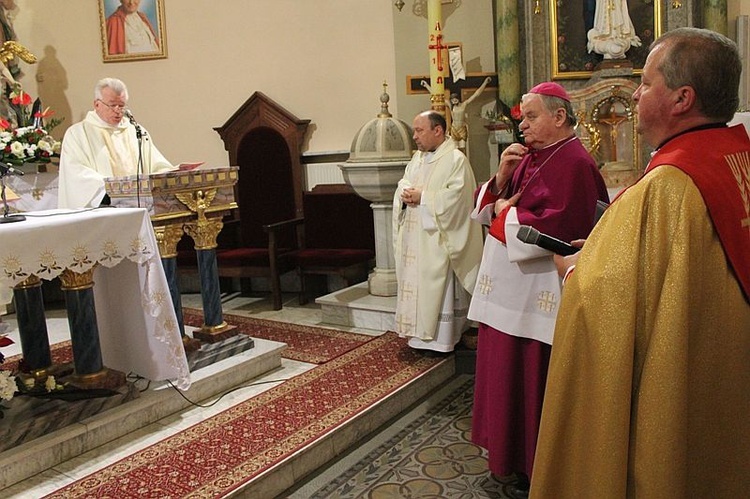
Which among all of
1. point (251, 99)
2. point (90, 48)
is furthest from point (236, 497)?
point (90, 48)

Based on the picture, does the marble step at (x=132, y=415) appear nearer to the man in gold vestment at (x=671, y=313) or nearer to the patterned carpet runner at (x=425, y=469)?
the patterned carpet runner at (x=425, y=469)

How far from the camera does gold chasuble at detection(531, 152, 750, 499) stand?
1450 millimetres

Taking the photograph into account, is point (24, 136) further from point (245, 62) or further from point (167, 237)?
point (245, 62)

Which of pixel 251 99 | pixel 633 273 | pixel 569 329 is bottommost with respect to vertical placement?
pixel 569 329

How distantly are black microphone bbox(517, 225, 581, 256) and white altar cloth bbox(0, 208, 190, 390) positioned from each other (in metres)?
2.07

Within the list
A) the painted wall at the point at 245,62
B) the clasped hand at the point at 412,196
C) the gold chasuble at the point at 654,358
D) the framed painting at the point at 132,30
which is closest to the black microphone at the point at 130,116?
the clasped hand at the point at 412,196

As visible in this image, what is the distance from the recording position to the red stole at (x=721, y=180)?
4.80 feet

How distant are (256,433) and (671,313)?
2375 millimetres

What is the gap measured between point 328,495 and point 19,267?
5.61 ft

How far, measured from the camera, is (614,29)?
6504 mm

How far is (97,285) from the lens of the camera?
12.5ft

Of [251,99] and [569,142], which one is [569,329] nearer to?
[569,142]

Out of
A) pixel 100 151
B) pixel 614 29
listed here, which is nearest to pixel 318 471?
pixel 100 151

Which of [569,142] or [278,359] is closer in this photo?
[569,142]
